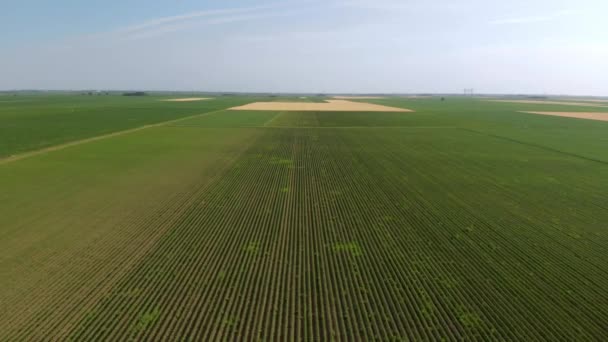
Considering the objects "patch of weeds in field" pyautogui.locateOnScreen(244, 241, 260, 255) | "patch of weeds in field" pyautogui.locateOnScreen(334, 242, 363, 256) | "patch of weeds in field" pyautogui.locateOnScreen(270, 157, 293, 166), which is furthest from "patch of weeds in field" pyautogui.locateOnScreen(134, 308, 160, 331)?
"patch of weeds in field" pyautogui.locateOnScreen(270, 157, 293, 166)

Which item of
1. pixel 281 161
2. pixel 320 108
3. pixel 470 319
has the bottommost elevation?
pixel 470 319

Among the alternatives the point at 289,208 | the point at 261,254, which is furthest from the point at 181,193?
the point at 261,254

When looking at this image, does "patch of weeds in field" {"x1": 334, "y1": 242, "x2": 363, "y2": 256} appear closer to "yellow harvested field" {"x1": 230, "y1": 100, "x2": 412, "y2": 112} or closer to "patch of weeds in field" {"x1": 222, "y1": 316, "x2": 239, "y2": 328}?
"patch of weeds in field" {"x1": 222, "y1": 316, "x2": 239, "y2": 328}

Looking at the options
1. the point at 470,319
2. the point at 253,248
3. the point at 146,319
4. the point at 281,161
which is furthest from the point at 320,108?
the point at 146,319

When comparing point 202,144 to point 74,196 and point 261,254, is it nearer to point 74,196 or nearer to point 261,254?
point 74,196

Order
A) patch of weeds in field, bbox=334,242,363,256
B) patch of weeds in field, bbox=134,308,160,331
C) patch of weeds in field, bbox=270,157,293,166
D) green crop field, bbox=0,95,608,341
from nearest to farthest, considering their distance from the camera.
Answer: patch of weeds in field, bbox=134,308,160,331, green crop field, bbox=0,95,608,341, patch of weeds in field, bbox=334,242,363,256, patch of weeds in field, bbox=270,157,293,166

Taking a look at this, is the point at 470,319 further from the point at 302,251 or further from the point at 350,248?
the point at 302,251
